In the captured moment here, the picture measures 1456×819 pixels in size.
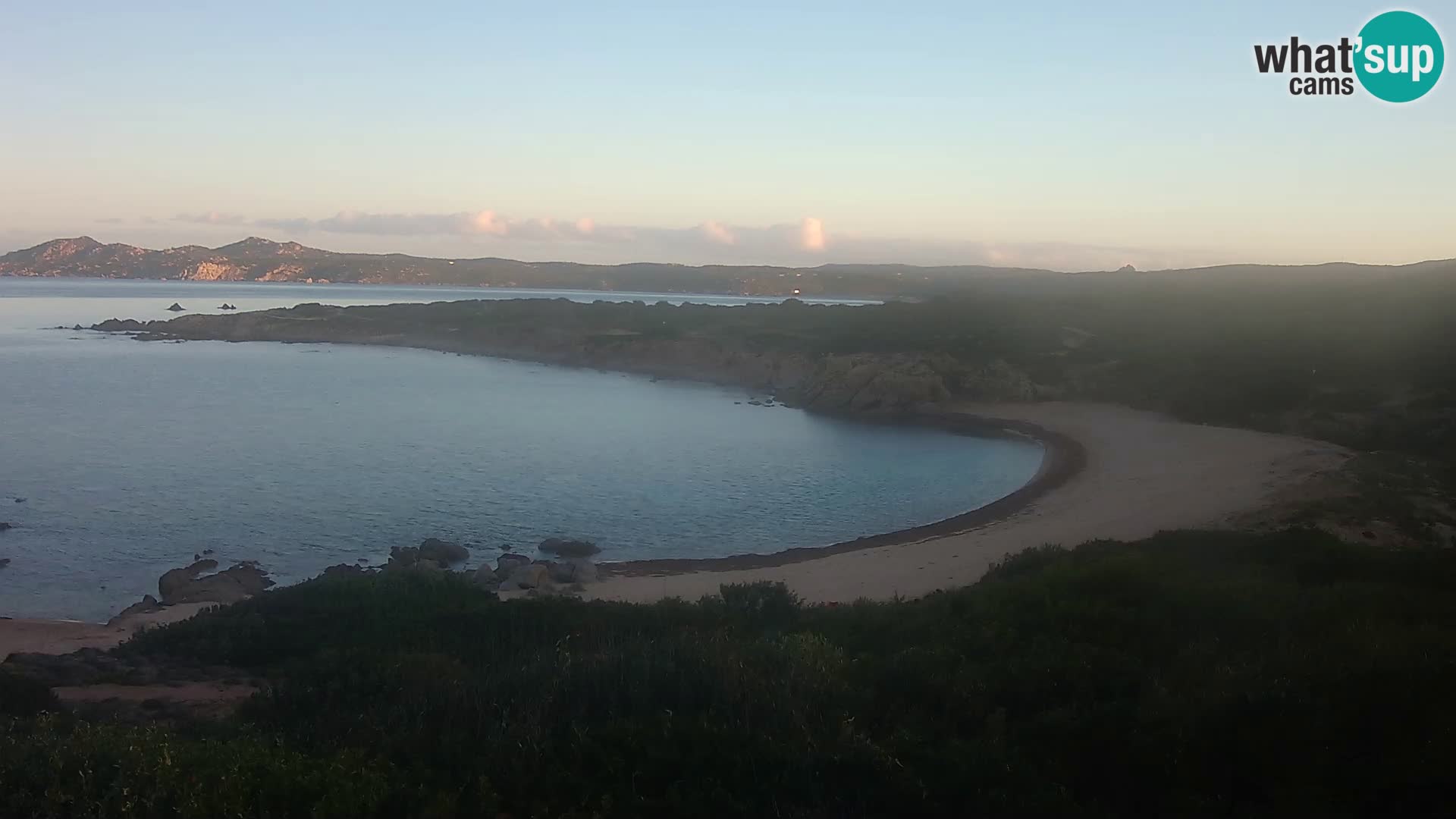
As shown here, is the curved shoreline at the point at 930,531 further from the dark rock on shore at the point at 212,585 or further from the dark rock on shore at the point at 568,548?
the dark rock on shore at the point at 212,585

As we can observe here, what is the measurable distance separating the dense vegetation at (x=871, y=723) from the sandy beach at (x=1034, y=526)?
5.21 m

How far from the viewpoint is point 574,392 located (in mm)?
46312

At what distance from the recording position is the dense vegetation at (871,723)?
4695mm

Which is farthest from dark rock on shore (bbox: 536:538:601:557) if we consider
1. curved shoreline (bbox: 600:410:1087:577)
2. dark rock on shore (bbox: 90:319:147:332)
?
dark rock on shore (bbox: 90:319:147:332)

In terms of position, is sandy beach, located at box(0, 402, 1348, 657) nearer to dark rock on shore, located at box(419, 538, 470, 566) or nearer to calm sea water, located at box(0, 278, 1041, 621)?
calm sea water, located at box(0, 278, 1041, 621)

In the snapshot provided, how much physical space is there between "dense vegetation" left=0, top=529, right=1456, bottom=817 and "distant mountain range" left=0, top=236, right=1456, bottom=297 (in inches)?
4758

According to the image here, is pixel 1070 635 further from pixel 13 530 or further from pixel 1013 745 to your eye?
pixel 13 530

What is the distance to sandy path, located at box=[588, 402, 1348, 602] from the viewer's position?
15508 mm

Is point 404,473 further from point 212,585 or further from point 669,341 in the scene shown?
point 669,341

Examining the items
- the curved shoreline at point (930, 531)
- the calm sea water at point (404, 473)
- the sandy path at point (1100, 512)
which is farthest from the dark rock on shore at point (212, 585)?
the curved shoreline at point (930, 531)

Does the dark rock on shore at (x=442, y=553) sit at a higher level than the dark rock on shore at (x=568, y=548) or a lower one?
higher

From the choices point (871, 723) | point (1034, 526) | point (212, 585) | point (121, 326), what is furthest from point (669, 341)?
point (871, 723)

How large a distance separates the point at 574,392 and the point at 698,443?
1618 cm

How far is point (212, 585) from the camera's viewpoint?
15.1 m
